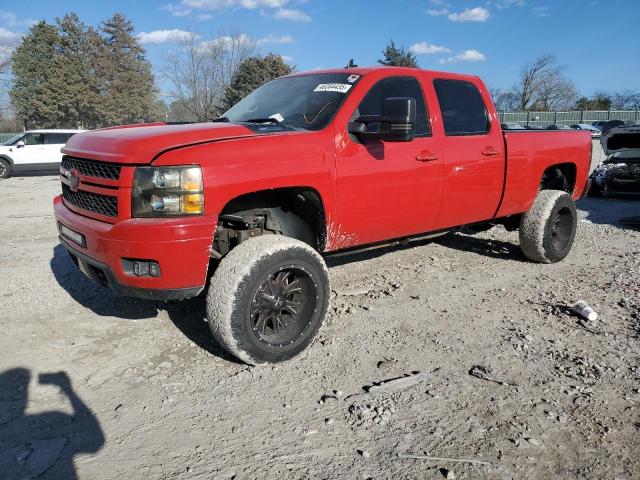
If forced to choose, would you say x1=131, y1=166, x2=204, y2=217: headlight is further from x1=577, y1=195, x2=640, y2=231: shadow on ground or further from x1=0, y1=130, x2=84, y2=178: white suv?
x1=0, y1=130, x2=84, y2=178: white suv

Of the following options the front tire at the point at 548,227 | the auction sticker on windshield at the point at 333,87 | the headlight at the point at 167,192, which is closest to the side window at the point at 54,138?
the auction sticker on windshield at the point at 333,87

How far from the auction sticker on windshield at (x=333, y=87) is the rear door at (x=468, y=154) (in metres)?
1.00

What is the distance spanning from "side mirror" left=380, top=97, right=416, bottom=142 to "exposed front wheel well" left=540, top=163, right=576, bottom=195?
9.79 ft

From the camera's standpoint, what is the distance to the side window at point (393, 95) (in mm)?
3989

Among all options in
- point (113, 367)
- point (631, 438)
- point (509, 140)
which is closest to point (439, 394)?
point (631, 438)

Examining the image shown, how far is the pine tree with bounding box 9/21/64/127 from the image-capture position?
41781 mm

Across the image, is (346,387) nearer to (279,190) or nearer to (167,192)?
(279,190)

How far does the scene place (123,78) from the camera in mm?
47969

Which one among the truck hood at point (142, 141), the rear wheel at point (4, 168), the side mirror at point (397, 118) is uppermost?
the side mirror at point (397, 118)

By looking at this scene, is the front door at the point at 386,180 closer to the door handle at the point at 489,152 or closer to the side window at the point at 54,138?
the door handle at the point at 489,152

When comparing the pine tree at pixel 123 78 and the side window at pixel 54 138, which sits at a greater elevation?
the pine tree at pixel 123 78

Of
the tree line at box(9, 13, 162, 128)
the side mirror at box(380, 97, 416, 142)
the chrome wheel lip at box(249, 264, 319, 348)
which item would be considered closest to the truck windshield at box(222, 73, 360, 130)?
the side mirror at box(380, 97, 416, 142)

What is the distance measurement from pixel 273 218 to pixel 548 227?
338 centimetres

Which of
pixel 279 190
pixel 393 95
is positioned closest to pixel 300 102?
pixel 393 95
